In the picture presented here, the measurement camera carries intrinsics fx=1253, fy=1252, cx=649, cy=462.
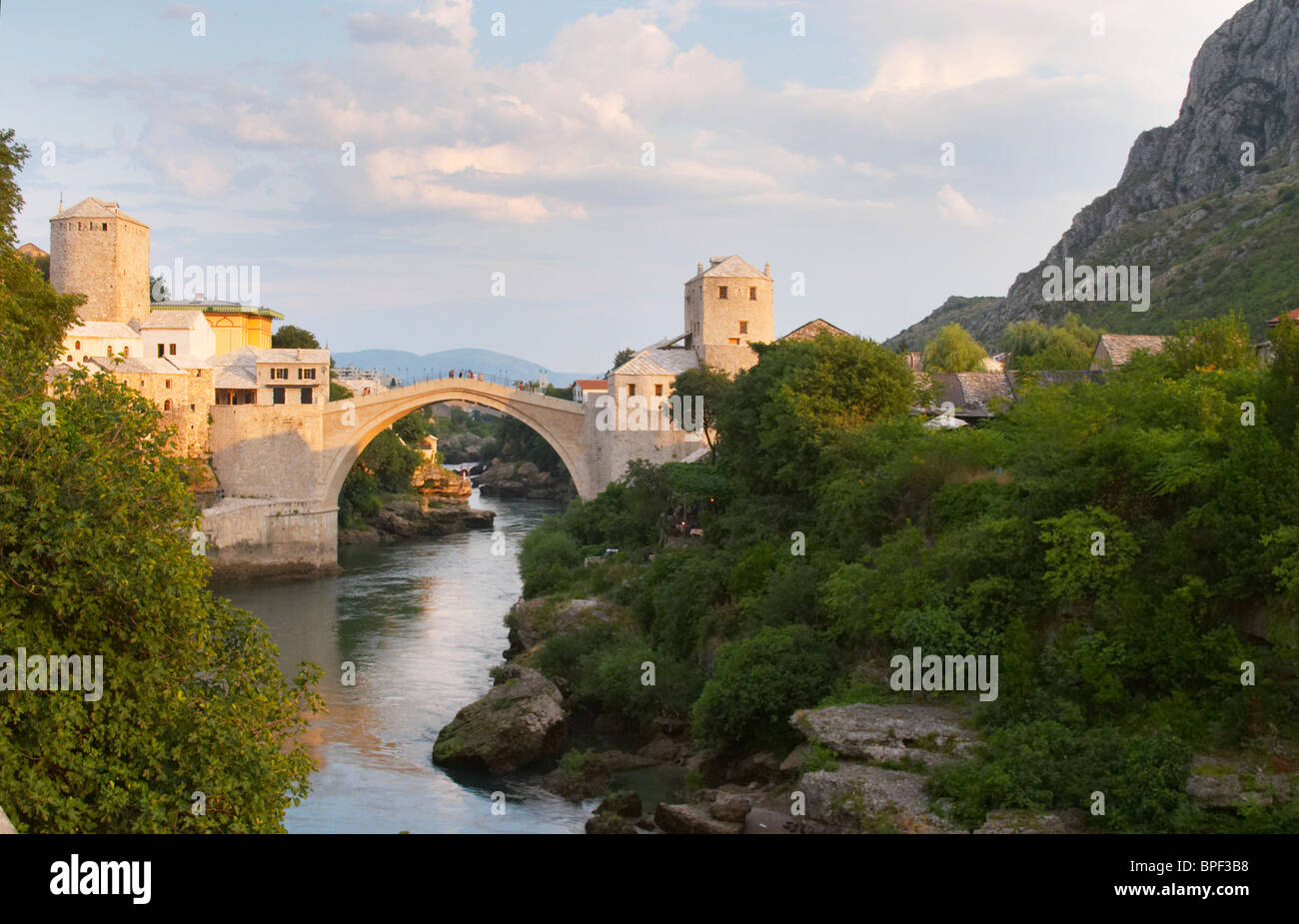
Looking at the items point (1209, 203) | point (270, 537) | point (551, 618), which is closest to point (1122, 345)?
point (551, 618)

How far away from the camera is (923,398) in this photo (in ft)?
81.8

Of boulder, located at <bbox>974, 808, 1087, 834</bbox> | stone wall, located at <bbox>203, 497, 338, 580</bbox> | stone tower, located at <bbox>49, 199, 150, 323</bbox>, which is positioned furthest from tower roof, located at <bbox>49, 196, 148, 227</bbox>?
boulder, located at <bbox>974, 808, 1087, 834</bbox>

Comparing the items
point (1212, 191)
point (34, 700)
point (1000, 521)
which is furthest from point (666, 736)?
point (1212, 191)

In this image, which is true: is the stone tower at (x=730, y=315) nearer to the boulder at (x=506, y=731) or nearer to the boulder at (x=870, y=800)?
the boulder at (x=506, y=731)

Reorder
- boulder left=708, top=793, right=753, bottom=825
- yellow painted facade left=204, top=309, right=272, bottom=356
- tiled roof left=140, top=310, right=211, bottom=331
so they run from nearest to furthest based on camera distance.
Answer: boulder left=708, top=793, right=753, bottom=825
tiled roof left=140, top=310, right=211, bottom=331
yellow painted facade left=204, top=309, right=272, bottom=356

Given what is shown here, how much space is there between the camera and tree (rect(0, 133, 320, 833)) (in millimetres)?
9070

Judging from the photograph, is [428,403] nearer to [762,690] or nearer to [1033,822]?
[762,690]

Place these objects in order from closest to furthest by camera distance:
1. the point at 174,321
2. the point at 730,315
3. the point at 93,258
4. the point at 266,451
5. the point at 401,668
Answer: the point at 401,668 < the point at 730,315 < the point at 266,451 < the point at 174,321 < the point at 93,258

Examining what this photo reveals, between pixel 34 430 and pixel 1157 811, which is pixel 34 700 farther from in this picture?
pixel 1157 811

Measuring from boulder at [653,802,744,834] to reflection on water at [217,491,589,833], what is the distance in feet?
4.97

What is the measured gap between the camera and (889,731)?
13.6 meters

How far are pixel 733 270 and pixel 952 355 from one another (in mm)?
7944

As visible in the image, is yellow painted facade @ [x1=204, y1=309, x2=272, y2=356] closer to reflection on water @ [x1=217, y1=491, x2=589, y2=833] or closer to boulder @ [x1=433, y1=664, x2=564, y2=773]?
reflection on water @ [x1=217, y1=491, x2=589, y2=833]

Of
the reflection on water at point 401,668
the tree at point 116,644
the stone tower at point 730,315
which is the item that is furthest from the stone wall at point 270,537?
the tree at point 116,644
